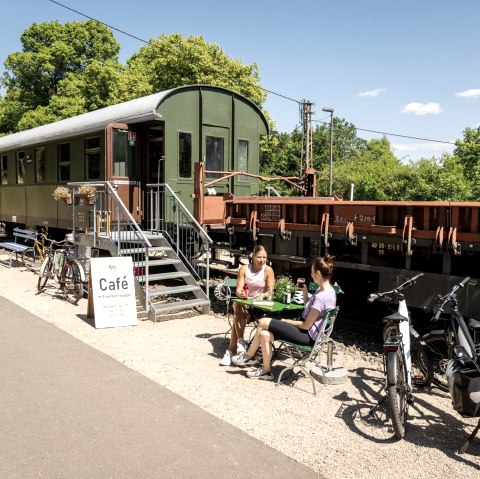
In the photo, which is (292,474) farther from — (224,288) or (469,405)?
(224,288)

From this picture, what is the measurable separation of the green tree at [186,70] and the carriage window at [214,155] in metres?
19.8

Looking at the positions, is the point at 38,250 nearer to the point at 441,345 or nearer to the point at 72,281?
the point at 72,281

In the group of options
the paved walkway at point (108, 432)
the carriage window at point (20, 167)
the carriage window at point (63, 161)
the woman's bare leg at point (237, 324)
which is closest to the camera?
the paved walkway at point (108, 432)

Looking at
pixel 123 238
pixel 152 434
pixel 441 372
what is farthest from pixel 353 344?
pixel 123 238

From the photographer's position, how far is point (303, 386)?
18.2 feet

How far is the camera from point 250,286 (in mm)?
6582

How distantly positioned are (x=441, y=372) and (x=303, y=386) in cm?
154

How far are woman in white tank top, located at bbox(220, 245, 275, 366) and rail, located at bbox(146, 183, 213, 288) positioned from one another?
124 inches

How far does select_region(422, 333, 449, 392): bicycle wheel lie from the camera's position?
17.7 ft

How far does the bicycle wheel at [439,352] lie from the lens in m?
5.41

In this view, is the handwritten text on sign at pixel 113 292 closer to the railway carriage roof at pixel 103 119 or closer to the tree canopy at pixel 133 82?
the railway carriage roof at pixel 103 119

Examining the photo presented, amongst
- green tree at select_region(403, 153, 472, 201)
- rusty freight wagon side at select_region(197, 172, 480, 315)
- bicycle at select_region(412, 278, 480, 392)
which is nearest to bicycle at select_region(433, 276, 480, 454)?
bicycle at select_region(412, 278, 480, 392)

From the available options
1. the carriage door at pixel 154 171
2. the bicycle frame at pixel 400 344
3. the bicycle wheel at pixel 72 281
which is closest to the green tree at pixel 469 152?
the carriage door at pixel 154 171

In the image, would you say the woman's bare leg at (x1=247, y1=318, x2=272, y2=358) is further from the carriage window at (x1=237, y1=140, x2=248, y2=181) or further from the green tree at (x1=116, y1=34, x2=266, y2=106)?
the green tree at (x1=116, y1=34, x2=266, y2=106)
